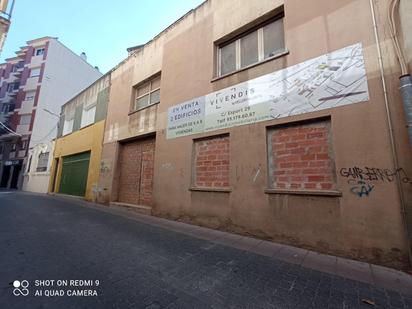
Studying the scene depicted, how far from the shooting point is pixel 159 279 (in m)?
2.79

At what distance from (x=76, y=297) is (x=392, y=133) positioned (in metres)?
5.13

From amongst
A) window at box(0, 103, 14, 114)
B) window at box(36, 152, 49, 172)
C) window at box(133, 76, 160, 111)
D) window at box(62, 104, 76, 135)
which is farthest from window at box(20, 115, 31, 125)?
window at box(133, 76, 160, 111)

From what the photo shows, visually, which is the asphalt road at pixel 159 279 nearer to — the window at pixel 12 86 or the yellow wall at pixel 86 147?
the yellow wall at pixel 86 147

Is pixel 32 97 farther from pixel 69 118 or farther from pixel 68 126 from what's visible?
pixel 68 126

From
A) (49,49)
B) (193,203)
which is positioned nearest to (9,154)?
(49,49)

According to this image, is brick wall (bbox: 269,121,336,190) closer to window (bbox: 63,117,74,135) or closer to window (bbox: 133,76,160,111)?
window (bbox: 133,76,160,111)

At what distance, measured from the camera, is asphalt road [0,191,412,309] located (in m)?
2.29

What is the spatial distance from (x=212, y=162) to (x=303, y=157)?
2.52m

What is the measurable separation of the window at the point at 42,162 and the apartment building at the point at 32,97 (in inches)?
133

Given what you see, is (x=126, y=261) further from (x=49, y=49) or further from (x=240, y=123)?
(x=49, y=49)

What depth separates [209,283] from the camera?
8.91ft

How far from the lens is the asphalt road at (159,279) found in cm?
229

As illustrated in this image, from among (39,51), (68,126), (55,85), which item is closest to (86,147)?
(68,126)

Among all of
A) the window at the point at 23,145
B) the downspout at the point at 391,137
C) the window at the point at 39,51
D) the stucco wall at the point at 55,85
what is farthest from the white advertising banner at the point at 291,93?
the window at the point at 39,51
